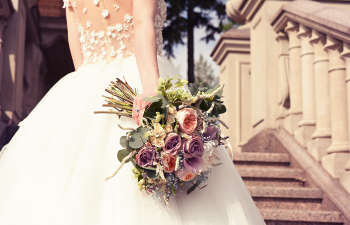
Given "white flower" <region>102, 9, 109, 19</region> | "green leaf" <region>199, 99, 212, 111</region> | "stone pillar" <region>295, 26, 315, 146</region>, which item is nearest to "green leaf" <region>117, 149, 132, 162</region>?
"green leaf" <region>199, 99, 212, 111</region>

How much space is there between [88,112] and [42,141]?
0.81 feet

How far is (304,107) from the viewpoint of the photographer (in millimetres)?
6414

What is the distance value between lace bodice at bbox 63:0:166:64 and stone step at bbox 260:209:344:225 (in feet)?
8.16

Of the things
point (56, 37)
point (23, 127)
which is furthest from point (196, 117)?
point (56, 37)

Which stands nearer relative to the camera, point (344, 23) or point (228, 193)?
point (228, 193)

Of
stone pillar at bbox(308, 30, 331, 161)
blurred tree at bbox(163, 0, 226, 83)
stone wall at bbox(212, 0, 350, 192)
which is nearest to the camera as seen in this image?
stone wall at bbox(212, 0, 350, 192)

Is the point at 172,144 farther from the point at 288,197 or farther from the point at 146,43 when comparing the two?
the point at 288,197

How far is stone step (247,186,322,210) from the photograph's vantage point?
206 inches

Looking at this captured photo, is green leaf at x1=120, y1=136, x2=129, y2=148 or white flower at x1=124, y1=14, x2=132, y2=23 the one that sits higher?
white flower at x1=124, y1=14, x2=132, y2=23

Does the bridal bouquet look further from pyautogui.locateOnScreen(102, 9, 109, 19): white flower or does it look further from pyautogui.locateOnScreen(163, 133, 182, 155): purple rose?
pyautogui.locateOnScreen(102, 9, 109, 19): white flower

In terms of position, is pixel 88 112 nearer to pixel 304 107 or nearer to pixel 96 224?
pixel 96 224

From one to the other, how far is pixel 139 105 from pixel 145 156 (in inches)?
9.2

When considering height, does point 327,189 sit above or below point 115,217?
below

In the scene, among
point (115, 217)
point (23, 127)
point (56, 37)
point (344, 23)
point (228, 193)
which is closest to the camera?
point (115, 217)
